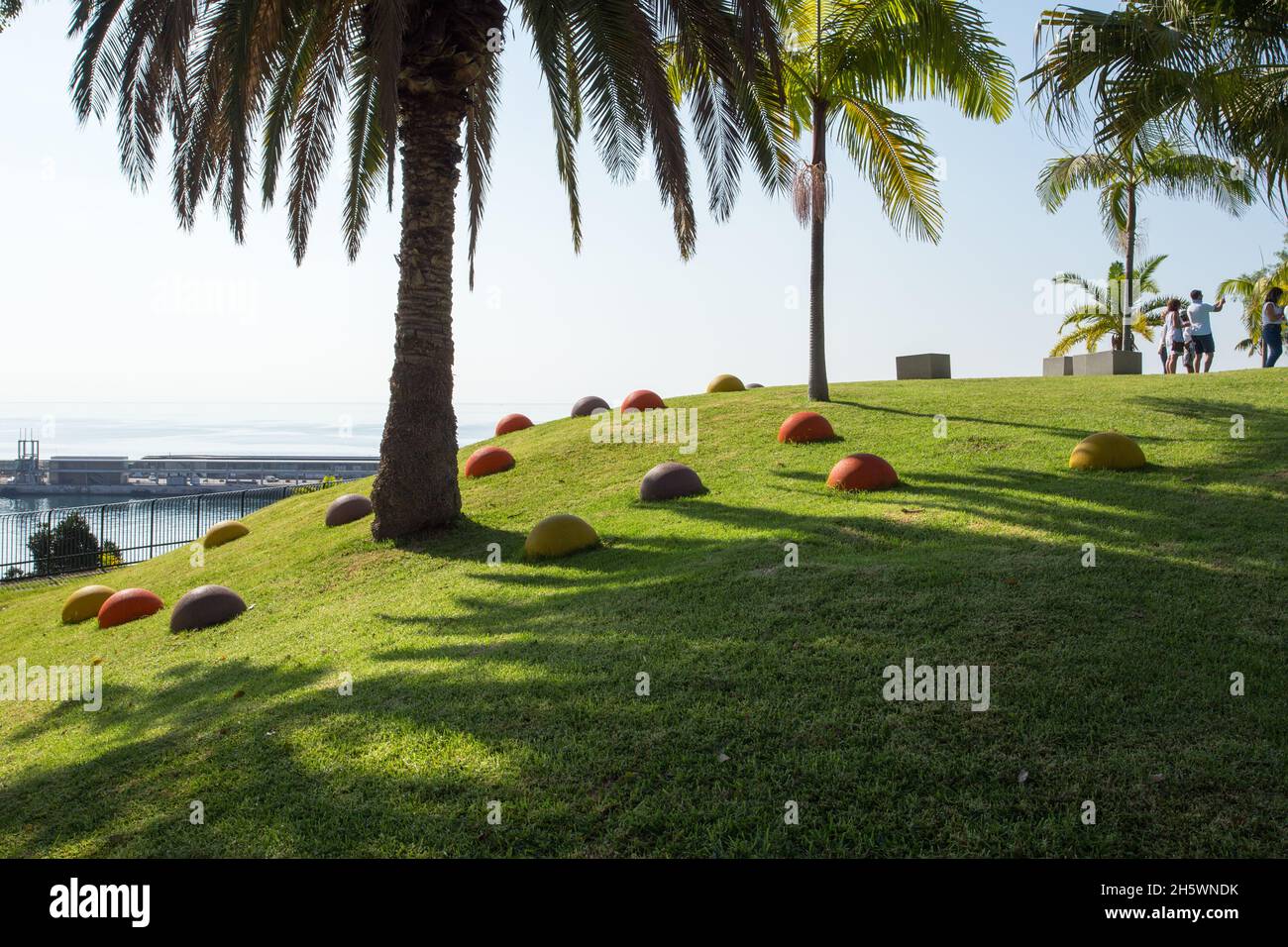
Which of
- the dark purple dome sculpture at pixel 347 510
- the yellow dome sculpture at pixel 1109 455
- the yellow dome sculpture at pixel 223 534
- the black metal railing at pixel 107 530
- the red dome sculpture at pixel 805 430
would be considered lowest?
the black metal railing at pixel 107 530

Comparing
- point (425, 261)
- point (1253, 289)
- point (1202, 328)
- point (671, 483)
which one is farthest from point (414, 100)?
point (1253, 289)

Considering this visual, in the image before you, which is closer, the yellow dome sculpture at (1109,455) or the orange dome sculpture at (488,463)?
the yellow dome sculpture at (1109,455)

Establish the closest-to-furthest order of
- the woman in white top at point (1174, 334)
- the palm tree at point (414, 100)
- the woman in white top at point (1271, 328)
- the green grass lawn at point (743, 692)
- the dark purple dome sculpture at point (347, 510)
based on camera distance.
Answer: the green grass lawn at point (743, 692)
the palm tree at point (414, 100)
the dark purple dome sculpture at point (347, 510)
the woman in white top at point (1271, 328)
the woman in white top at point (1174, 334)

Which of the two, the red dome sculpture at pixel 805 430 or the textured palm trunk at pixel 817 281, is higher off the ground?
the textured palm trunk at pixel 817 281

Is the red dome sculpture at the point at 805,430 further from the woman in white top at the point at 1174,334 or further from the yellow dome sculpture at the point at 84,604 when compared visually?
the woman in white top at the point at 1174,334

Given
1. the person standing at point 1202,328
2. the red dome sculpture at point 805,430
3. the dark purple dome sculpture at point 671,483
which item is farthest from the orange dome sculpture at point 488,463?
the person standing at point 1202,328

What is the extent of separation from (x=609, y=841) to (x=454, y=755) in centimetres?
133

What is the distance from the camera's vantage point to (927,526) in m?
9.02

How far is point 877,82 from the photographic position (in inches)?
655

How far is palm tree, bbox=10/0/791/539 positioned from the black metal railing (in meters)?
11.1

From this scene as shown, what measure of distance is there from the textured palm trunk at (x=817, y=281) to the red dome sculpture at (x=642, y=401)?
3.30m

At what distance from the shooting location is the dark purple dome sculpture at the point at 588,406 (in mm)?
20031

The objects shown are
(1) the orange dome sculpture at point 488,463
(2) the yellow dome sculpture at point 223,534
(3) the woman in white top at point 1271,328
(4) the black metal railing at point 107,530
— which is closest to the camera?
(1) the orange dome sculpture at point 488,463
